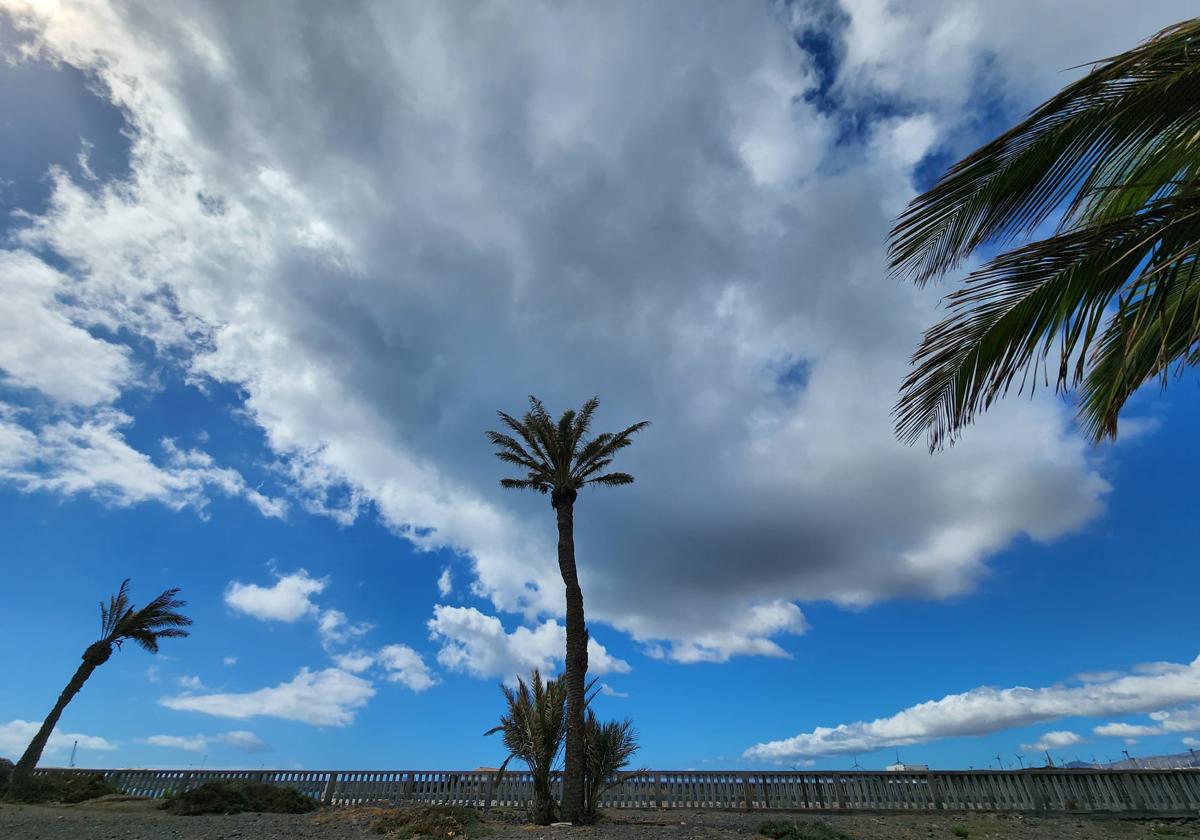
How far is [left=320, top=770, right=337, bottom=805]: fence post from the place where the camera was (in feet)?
61.4

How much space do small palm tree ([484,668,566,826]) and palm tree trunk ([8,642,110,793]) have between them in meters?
18.9

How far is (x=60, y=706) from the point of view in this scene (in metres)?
24.1

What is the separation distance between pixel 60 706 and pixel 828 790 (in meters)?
28.8

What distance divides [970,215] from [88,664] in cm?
3323

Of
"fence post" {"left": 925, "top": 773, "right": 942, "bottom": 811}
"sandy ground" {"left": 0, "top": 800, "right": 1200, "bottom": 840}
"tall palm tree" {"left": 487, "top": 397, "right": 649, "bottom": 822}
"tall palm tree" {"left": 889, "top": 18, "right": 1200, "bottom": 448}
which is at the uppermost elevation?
"tall palm tree" {"left": 487, "top": 397, "right": 649, "bottom": 822}

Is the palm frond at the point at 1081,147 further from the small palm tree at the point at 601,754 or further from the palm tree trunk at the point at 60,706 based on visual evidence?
the palm tree trunk at the point at 60,706

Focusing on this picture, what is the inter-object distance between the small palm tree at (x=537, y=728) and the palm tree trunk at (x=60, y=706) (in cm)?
1892

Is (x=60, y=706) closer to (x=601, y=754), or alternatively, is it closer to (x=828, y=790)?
(x=601, y=754)

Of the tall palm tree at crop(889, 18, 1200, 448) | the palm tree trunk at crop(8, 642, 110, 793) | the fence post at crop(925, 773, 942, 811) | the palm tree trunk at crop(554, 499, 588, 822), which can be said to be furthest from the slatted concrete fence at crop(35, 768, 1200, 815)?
the tall palm tree at crop(889, 18, 1200, 448)

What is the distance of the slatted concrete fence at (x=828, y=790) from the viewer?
15.1 metres

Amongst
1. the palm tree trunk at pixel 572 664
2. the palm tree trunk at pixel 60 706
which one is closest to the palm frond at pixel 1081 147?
the palm tree trunk at pixel 572 664

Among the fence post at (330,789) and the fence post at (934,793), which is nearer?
the fence post at (934,793)

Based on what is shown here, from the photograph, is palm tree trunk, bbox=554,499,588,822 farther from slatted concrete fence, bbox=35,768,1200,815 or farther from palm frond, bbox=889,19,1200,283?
palm frond, bbox=889,19,1200,283

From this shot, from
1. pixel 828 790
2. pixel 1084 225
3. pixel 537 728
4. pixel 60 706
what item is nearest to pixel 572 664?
pixel 537 728
